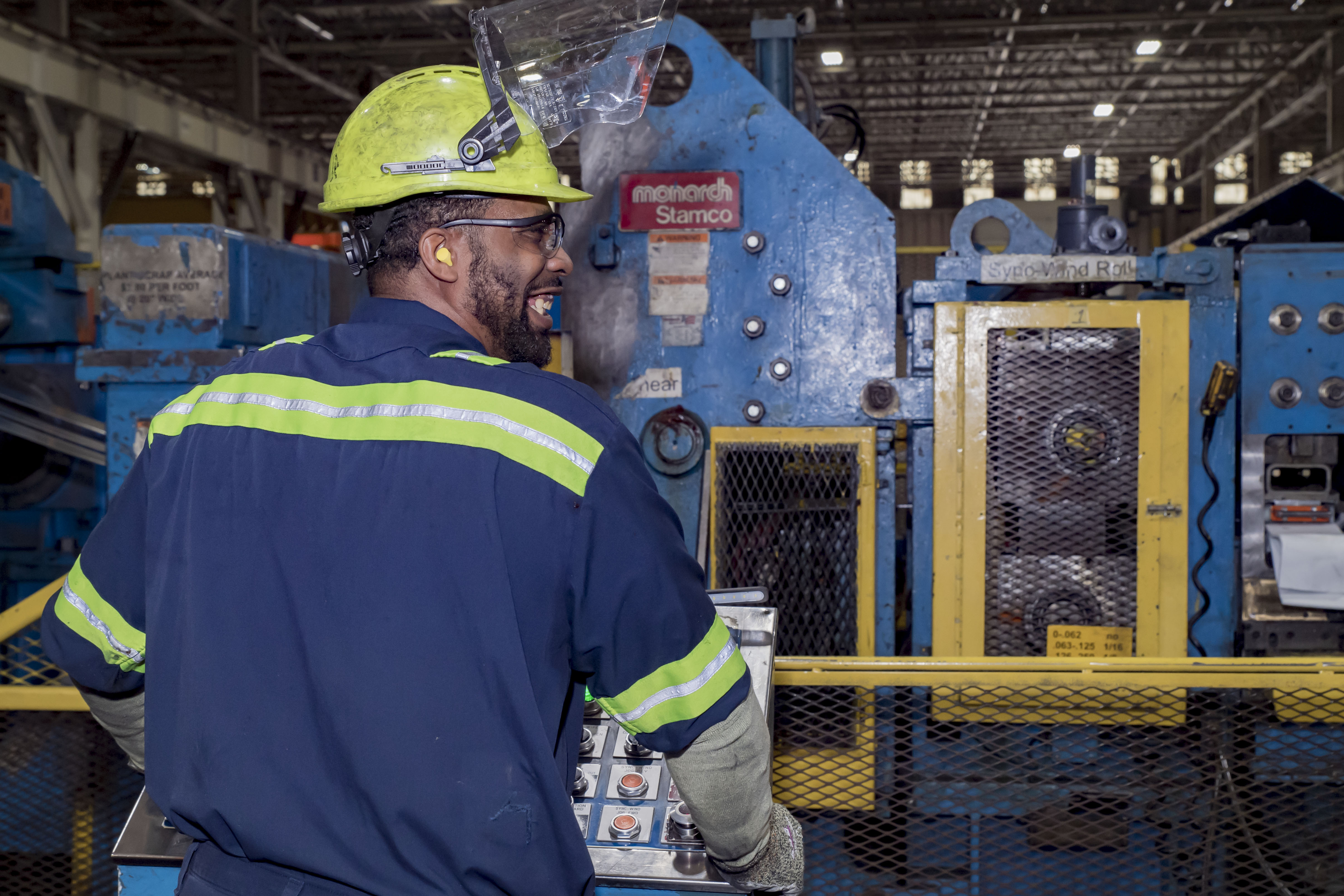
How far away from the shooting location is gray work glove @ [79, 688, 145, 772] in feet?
5.02

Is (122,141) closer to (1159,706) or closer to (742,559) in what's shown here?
(742,559)

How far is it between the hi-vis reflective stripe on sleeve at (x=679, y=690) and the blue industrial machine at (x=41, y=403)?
132 inches

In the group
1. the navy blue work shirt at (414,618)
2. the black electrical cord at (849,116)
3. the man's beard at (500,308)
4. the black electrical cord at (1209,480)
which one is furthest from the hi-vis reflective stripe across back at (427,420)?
the black electrical cord at (849,116)

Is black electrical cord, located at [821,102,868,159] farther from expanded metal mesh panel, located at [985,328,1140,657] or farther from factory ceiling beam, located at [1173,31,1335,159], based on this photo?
factory ceiling beam, located at [1173,31,1335,159]

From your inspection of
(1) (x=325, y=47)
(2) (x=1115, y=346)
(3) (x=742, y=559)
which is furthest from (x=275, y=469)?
(1) (x=325, y=47)

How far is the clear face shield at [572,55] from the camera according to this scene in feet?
5.42

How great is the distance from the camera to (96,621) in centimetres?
140

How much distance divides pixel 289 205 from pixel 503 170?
1426 cm

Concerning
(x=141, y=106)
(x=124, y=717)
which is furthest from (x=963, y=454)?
(x=141, y=106)

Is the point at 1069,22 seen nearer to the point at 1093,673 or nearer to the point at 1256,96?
the point at 1256,96

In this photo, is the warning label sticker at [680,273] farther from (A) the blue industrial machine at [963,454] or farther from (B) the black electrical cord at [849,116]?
(B) the black electrical cord at [849,116]

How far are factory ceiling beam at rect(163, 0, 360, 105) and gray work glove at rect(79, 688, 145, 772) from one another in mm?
Answer: 11300

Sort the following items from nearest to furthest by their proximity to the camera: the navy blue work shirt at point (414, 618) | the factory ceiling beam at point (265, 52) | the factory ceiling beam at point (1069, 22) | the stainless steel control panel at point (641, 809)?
the navy blue work shirt at point (414, 618) < the stainless steel control panel at point (641, 809) < the factory ceiling beam at point (265, 52) < the factory ceiling beam at point (1069, 22)

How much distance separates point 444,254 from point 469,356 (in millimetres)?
216
